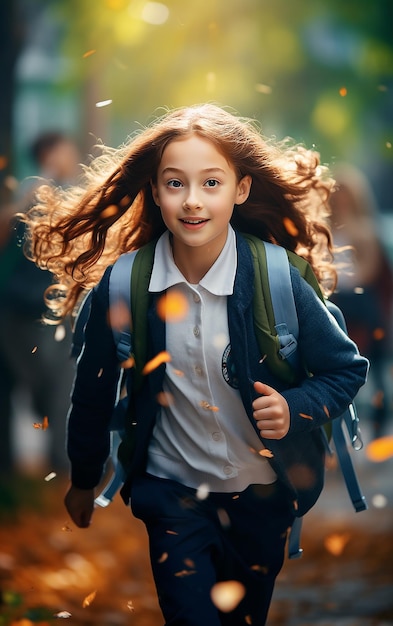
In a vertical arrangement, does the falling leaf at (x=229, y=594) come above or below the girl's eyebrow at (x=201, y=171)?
below

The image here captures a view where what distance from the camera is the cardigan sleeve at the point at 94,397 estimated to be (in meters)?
3.53

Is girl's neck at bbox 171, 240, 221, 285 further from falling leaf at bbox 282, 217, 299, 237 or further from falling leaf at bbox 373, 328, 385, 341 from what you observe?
falling leaf at bbox 373, 328, 385, 341

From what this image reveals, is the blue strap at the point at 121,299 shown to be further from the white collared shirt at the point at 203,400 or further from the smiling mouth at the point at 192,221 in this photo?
the smiling mouth at the point at 192,221

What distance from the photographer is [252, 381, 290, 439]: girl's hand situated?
333 cm

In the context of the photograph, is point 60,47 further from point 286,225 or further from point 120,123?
point 286,225

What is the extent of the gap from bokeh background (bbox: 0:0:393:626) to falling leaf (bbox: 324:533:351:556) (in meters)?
0.02

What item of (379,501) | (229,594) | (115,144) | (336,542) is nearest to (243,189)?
(229,594)

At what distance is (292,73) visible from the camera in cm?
1217

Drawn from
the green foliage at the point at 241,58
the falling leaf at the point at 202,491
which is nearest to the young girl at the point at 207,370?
the falling leaf at the point at 202,491

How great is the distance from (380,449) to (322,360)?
664 centimetres

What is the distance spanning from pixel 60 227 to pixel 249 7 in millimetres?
7320

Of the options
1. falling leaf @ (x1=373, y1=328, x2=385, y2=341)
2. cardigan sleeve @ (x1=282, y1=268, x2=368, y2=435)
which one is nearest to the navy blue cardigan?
cardigan sleeve @ (x1=282, y1=268, x2=368, y2=435)

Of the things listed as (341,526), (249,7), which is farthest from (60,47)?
(341,526)

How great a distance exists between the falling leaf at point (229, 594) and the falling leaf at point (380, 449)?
19.2ft
